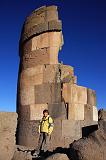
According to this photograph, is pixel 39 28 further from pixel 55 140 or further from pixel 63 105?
pixel 55 140

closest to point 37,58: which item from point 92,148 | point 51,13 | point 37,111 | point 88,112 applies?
point 51,13

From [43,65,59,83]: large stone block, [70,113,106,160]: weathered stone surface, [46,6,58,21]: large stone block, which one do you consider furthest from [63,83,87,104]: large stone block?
[70,113,106,160]: weathered stone surface

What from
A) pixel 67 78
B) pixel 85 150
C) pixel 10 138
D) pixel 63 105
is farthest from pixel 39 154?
pixel 67 78

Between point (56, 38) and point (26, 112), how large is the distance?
2.62 meters

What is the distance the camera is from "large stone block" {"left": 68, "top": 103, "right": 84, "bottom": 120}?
369 inches

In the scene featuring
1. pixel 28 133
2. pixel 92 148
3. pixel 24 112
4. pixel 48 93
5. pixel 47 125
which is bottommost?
pixel 28 133

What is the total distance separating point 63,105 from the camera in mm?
9430

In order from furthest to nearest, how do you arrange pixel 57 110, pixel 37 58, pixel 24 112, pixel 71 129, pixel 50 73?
pixel 37 58, pixel 24 112, pixel 50 73, pixel 57 110, pixel 71 129

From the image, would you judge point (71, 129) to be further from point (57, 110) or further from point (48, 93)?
point (48, 93)

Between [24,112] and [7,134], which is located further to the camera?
[24,112]

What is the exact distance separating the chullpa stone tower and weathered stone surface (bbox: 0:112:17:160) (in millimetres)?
2976

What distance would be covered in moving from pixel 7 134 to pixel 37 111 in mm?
3368

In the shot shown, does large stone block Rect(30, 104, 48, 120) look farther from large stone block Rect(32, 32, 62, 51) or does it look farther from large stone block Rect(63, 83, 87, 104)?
large stone block Rect(32, 32, 62, 51)

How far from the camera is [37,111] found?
9.58 m
